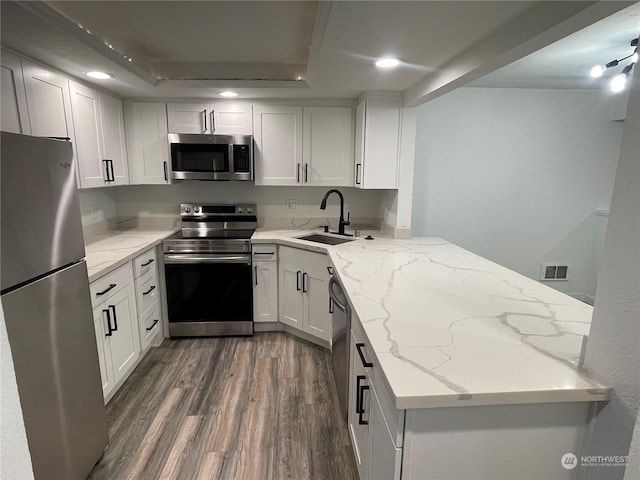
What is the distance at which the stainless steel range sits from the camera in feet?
9.55

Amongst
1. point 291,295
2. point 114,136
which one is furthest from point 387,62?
point 114,136

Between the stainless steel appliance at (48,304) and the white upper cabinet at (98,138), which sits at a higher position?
the white upper cabinet at (98,138)

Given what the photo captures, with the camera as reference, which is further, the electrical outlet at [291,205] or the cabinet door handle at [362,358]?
the electrical outlet at [291,205]

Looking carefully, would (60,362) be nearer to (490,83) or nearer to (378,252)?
(378,252)

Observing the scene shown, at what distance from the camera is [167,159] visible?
121 inches

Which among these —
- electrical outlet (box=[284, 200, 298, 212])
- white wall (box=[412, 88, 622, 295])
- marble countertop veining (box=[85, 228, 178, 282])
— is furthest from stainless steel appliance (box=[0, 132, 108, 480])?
white wall (box=[412, 88, 622, 295])

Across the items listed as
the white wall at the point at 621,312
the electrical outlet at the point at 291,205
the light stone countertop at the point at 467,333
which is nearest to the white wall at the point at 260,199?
the electrical outlet at the point at 291,205

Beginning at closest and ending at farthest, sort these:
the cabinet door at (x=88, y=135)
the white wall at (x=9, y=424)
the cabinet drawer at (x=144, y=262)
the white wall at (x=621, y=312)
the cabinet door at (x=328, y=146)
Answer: the white wall at (x=9, y=424) → the white wall at (x=621, y=312) → the cabinet door at (x=88, y=135) → the cabinet drawer at (x=144, y=262) → the cabinet door at (x=328, y=146)

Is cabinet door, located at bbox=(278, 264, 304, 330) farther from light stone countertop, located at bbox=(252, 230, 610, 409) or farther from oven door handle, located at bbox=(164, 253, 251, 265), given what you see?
light stone countertop, located at bbox=(252, 230, 610, 409)

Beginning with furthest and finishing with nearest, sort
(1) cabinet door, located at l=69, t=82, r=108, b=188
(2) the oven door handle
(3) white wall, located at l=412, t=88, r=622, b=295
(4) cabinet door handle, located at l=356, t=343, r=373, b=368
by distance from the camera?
(3) white wall, located at l=412, t=88, r=622, b=295 < (2) the oven door handle < (1) cabinet door, located at l=69, t=82, r=108, b=188 < (4) cabinet door handle, located at l=356, t=343, r=373, b=368

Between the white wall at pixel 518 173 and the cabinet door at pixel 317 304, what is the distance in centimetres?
127

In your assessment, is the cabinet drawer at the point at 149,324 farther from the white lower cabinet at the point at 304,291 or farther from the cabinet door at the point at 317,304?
the cabinet door at the point at 317,304

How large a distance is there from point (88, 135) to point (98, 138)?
→ 0.43 feet

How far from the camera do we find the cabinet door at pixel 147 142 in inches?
119
